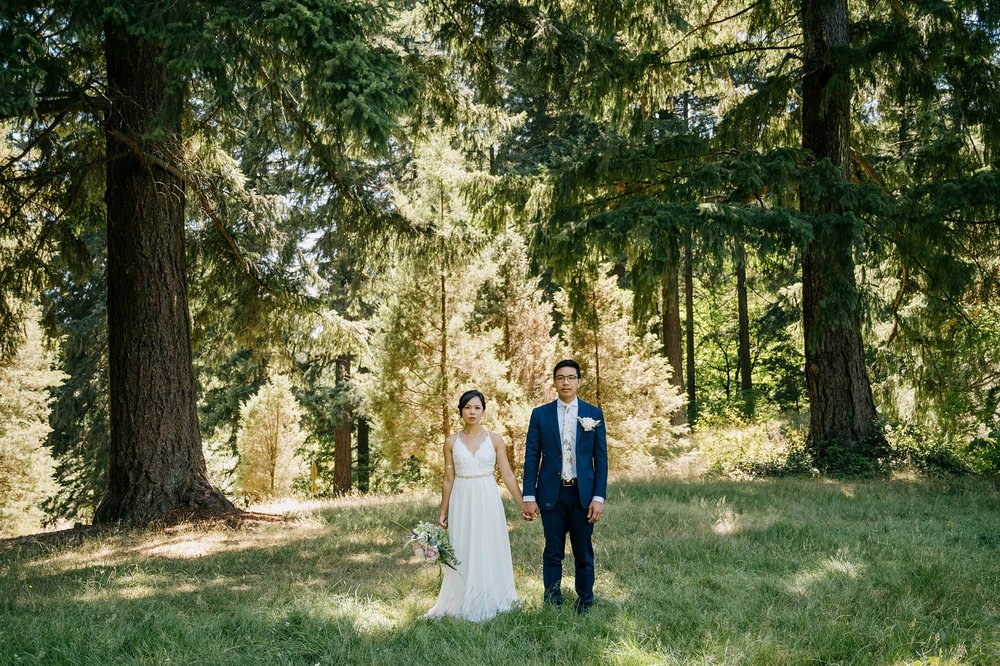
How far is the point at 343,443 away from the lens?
1009 inches

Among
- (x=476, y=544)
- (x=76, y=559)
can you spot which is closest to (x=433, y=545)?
(x=476, y=544)

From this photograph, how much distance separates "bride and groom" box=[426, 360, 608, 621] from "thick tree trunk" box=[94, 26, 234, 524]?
5.16 metres

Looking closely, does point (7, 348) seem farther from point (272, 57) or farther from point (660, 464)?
point (660, 464)

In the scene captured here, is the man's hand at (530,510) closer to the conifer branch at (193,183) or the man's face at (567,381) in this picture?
the man's face at (567,381)

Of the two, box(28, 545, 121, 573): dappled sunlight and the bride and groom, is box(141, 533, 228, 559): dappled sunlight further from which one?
the bride and groom

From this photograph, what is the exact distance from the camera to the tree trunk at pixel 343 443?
971 inches

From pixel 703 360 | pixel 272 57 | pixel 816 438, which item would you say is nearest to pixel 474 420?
pixel 272 57

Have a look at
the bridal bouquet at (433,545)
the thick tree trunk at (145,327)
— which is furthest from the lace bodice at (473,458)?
the thick tree trunk at (145,327)

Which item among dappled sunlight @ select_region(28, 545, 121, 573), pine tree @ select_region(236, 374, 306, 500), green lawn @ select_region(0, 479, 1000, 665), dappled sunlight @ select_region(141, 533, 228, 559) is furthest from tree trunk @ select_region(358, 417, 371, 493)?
dappled sunlight @ select_region(28, 545, 121, 573)

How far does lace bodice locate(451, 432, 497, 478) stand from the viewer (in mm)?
5691

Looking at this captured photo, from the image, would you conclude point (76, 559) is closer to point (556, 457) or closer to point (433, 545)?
point (433, 545)

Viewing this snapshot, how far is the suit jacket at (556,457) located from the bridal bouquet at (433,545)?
67 centimetres

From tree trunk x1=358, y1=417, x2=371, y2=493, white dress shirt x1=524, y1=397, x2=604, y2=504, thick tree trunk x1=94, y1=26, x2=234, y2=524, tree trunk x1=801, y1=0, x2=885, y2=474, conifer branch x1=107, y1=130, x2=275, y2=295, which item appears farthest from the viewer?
tree trunk x1=358, y1=417, x2=371, y2=493

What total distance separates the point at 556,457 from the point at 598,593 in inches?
47.3
